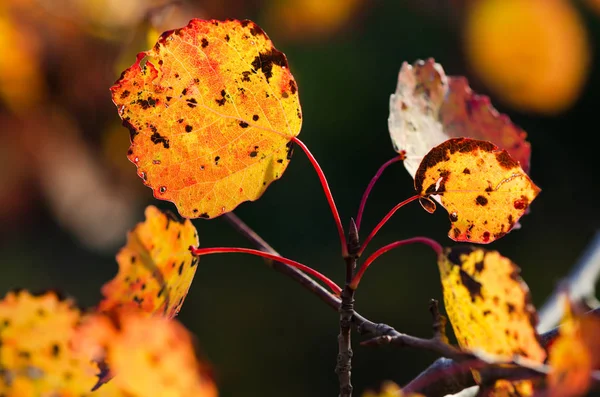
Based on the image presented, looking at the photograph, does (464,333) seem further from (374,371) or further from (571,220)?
(571,220)

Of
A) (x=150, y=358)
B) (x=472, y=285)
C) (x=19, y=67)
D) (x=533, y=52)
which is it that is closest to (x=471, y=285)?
(x=472, y=285)

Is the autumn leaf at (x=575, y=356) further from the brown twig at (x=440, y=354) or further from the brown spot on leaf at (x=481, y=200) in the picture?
the brown spot on leaf at (x=481, y=200)

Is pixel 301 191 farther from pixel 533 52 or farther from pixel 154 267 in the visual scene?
pixel 154 267

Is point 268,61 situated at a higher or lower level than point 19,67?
lower

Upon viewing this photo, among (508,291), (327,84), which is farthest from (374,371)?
(508,291)

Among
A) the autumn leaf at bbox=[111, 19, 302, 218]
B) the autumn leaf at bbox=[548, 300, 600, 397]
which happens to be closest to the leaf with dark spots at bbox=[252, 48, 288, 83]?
the autumn leaf at bbox=[111, 19, 302, 218]

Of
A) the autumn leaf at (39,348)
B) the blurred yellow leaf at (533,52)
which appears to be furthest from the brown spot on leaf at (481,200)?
the blurred yellow leaf at (533,52)

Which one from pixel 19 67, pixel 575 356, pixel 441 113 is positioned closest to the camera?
pixel 575 356
